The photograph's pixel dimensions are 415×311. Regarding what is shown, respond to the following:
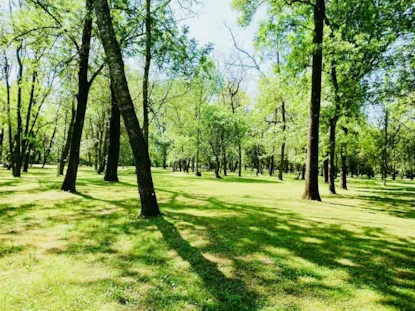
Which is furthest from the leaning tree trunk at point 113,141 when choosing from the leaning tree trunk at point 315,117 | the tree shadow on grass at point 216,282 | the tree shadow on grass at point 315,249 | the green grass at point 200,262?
the tree shadow on grass at point 216,282

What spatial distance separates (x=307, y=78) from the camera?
15.1 m

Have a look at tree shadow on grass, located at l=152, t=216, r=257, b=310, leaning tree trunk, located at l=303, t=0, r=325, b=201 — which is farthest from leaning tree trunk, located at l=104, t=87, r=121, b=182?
tree shadow on grass, located at l=152, t=216, r=257, b=310

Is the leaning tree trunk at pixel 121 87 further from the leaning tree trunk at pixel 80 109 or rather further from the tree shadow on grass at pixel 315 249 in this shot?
the leaning tree trunk at pixel 80 109

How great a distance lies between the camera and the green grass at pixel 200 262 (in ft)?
12.0

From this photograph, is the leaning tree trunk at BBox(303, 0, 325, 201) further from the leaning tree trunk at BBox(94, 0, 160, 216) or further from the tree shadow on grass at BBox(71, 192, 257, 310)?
the leaning tree trunk at BBox(94, 0, 160, 216)

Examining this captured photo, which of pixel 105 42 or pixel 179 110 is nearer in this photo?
pixel 105 42

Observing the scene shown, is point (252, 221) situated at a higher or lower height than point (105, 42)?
lower

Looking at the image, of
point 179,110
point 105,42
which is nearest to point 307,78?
point 105,42

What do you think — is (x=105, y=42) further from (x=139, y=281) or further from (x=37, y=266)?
(x=139, y=281)

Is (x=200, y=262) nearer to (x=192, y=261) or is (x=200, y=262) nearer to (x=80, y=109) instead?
(x=192, y=261)

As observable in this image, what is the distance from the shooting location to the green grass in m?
3.65

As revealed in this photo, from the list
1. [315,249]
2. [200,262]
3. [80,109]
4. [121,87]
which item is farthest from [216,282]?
[80,109]

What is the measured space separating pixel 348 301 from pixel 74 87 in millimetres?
18137

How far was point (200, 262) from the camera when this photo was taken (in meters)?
4.86
